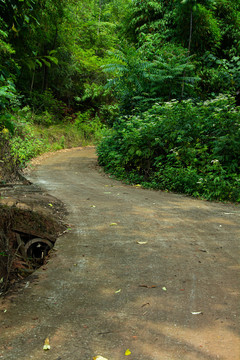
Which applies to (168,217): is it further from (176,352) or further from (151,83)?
(151,83)

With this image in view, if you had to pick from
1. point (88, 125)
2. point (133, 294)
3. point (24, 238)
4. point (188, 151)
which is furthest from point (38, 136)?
point (133, 294)

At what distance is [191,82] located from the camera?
13.6 meters

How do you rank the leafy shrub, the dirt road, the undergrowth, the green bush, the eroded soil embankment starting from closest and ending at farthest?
the dirt road < the eroded soil embankment < the green bush < the undergrowth < the leafy shrub

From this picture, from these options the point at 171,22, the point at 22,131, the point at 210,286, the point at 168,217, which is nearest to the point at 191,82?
the point at 171,22

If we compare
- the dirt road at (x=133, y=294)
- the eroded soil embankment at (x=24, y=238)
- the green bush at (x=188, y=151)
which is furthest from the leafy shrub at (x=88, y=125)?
the eroded soil embankment at (x=24, y=238)

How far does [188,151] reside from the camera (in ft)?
29.4

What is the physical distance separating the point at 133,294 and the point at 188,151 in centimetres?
648

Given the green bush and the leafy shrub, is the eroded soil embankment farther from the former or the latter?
the leafy shrub

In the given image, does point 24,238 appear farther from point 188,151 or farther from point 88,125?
point 88,125

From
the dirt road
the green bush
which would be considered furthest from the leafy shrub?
the dirt road

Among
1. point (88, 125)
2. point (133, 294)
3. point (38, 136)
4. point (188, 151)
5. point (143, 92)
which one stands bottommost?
point (133, 294)

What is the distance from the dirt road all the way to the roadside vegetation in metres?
1.74

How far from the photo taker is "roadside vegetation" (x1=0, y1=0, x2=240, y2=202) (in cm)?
605

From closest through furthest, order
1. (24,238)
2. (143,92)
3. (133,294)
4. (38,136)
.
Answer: (133,294), (24,238), (143,92), (38,136)
